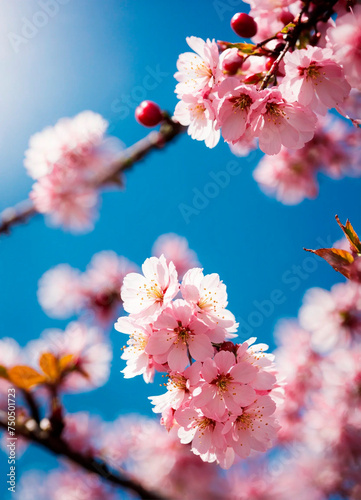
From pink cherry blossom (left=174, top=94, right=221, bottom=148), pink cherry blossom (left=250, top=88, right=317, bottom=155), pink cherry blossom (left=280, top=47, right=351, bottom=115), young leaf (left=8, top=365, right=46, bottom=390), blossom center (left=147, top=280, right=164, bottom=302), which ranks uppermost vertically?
pink cherry blossom (left=174, top=94, right=221, bottom=148)

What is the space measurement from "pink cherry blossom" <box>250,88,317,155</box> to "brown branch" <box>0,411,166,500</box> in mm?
1340

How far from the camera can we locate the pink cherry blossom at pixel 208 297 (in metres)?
1.01

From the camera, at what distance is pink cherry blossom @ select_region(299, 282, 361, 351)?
1.86 metres

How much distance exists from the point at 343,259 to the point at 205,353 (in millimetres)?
454

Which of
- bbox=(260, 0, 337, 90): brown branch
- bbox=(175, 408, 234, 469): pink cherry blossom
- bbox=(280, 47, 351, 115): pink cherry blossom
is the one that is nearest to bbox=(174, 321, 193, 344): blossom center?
bbox=(175, 408, 234, 469): pink cherry blossom

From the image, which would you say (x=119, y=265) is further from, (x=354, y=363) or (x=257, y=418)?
(x=257, y=418)

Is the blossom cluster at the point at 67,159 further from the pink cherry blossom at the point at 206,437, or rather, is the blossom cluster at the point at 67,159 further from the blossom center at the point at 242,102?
the pink cherry blossom at the point at 206,437

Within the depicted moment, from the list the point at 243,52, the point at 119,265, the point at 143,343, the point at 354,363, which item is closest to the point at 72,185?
the point at 119,265

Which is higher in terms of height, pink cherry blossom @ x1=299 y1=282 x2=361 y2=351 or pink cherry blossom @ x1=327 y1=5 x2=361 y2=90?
pink cherry blossom @ x1=327 y1=5 x2=361 y2=90

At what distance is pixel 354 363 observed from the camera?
2570 mm

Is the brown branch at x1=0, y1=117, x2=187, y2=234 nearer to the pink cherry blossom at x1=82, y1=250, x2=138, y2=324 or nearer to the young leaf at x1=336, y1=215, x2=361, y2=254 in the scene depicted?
the pink cherry blossom at x1=82, y1=250, x2=138, y2=324

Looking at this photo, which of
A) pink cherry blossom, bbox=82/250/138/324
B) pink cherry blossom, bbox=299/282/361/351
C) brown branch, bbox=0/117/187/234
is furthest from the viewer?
pink cherry blossom, bbox=82/250/138/324

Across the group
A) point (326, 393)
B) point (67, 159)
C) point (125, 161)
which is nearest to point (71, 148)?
point (67, 159)

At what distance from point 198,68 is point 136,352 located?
993mm
